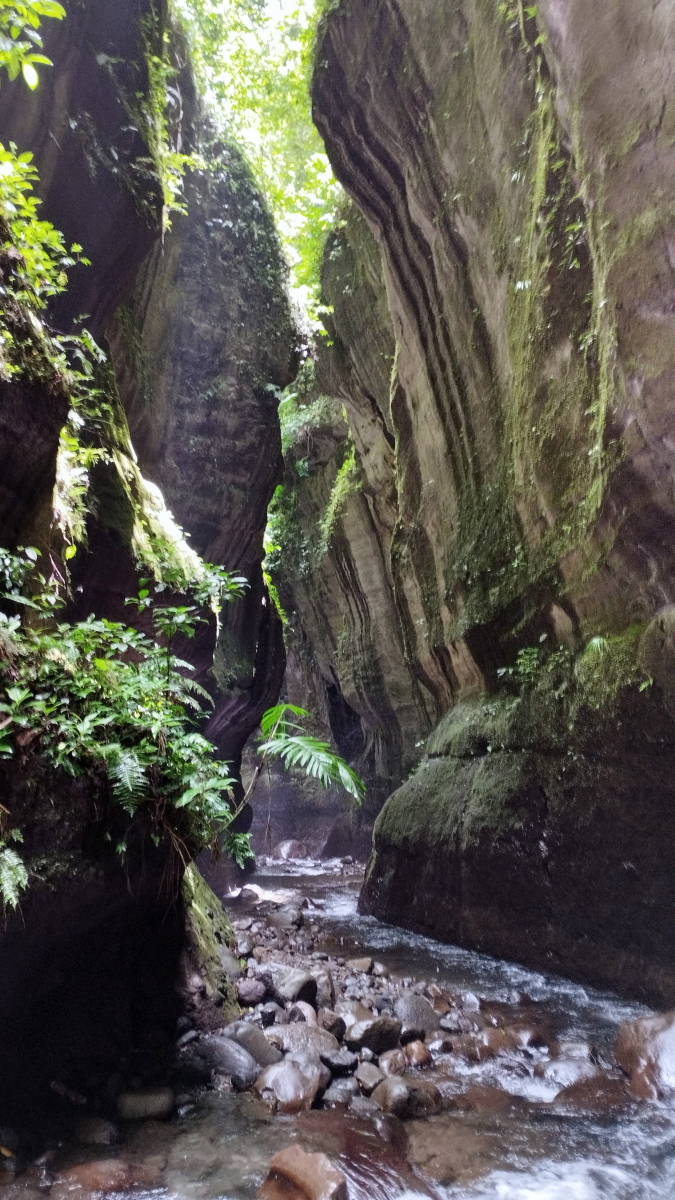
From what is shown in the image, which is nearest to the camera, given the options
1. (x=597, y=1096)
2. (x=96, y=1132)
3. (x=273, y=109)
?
(x=96, y=1132)

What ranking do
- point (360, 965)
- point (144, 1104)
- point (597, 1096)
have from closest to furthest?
point (144, 1104), point (597, 1096), point (360, 965)

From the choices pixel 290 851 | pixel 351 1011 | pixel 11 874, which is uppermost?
pixel 11 874

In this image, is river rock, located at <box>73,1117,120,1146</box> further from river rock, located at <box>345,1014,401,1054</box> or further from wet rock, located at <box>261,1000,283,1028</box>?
river rock, located at <box>345,1014,401,1054</box>

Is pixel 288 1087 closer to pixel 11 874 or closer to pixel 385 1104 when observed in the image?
pixel 385 1104

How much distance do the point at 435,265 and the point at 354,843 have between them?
13660 mm

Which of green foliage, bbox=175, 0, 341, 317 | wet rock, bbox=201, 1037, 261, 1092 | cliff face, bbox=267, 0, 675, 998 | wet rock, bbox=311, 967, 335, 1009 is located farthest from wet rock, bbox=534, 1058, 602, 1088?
green foliage, bbox=175, 0, 341, 317

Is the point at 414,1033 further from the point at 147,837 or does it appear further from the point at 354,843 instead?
the point at 354,843

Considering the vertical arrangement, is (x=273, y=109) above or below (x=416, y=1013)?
above

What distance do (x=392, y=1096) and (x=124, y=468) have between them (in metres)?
6.03

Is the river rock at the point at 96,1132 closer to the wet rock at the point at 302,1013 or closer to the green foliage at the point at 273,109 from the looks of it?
the wet rock at the point at 302,1013

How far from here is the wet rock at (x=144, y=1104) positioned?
10.2 ft

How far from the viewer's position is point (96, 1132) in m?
2.88

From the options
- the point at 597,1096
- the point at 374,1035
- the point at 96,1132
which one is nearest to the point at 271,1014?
the point at 374,1035

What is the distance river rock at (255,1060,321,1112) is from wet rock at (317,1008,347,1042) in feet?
2.08
